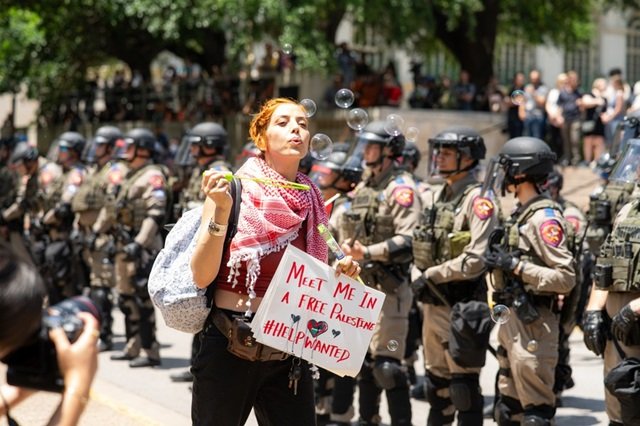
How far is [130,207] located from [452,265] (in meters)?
4.20

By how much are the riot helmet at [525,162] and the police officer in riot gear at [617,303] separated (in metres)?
0.85

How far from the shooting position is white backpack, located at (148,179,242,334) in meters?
4.64

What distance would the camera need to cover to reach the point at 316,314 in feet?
15.4

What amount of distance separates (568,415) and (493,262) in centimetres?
243

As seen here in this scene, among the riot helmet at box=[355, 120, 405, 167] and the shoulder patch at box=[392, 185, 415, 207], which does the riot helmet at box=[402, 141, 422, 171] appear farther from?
the shoulder patch at box=[392, 185, 415, 207]

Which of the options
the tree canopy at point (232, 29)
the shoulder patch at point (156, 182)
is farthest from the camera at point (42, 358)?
the tree canopy at point (232, 29)

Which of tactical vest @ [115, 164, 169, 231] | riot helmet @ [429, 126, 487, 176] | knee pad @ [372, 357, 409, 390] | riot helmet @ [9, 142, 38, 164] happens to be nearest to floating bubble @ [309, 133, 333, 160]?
riot helmet @ [429, 126, 487, 176]

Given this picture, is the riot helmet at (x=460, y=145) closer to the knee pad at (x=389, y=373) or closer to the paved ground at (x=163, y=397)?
the knee pad at (x=389, y=373)

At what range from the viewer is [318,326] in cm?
470

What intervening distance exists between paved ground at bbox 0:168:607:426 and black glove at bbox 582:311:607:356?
249 cm

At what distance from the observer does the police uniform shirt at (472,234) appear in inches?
270

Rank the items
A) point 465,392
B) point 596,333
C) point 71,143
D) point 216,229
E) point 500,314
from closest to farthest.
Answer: point 216,229
point 596,333
point 500,314
point 465,392
point 71,143

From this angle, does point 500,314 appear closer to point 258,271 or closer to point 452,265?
point 452,265

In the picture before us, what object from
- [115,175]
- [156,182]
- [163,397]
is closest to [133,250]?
[156,182]
